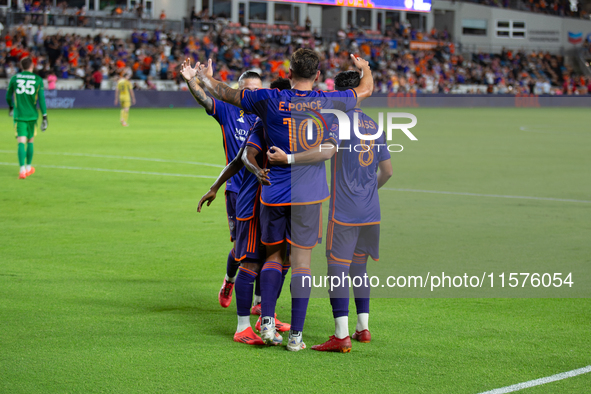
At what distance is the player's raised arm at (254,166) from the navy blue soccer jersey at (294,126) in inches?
2.1

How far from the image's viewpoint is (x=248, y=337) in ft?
16.9

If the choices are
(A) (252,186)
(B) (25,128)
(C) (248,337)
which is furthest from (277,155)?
(B) (25,128)

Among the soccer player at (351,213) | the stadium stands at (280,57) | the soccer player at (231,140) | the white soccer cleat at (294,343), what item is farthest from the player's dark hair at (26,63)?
the stadium stands at (280,57)

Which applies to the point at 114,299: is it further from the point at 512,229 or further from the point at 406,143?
the point at 406,143

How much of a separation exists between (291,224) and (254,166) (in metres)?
0.47

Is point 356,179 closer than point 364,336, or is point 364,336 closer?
point 356,179

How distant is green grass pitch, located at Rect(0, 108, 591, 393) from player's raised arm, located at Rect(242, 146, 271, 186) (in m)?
1.19

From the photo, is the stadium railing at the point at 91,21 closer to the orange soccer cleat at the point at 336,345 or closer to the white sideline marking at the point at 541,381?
the orange soccer cleat at the point at 336,345

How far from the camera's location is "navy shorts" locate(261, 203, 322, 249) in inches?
195

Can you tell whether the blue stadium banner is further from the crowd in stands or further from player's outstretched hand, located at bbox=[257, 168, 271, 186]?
the crowd in stands

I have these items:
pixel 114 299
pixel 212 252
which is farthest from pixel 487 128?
pixel 114 299

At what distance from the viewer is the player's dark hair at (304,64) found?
4.82 m

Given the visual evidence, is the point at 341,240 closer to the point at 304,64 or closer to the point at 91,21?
the point at 304,64

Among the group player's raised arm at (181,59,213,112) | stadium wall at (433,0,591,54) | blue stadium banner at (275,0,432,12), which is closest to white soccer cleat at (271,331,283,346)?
player's raised arm at (181,59,213,112)
